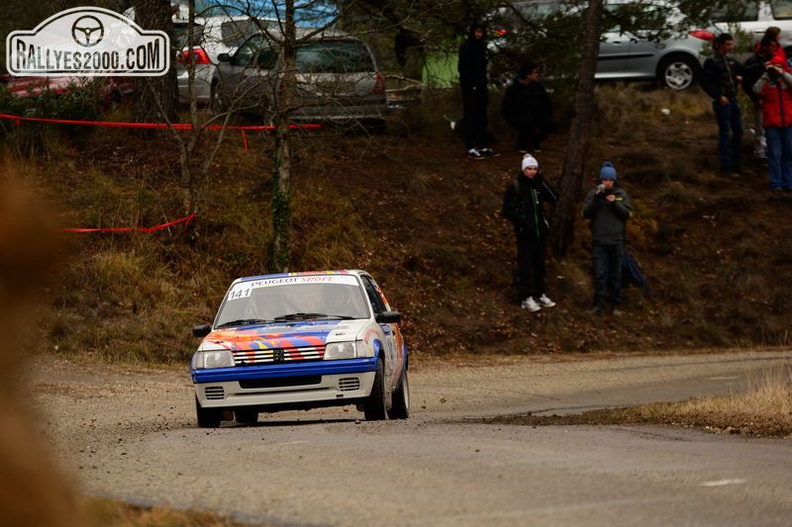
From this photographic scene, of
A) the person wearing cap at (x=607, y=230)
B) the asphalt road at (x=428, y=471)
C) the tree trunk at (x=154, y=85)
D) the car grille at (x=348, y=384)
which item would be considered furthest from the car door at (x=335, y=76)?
the car grille at (x=348, y=384)

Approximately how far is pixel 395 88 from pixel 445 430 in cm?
1702

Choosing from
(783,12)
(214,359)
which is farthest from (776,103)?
(214,359)

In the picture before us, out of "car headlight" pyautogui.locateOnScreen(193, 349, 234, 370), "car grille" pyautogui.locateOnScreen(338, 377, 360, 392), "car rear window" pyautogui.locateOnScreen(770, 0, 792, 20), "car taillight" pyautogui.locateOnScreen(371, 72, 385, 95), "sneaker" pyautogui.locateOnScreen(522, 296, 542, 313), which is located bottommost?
"sneaker" pyautogui.locateOnScreen(522, 296, 542, 313)

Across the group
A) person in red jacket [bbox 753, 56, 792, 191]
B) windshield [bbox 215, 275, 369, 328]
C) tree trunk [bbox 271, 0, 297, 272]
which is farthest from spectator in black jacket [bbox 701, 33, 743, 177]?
windshield [bbox 215, 275, 369, 328]

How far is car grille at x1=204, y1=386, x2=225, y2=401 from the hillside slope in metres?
A: 7.65

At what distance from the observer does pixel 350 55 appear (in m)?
24.3

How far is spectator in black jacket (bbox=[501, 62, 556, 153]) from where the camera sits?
25.7m

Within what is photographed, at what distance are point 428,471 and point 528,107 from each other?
19.5 metres

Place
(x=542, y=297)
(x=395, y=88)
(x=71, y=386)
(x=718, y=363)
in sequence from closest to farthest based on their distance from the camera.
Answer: (x=71, y=386) → (x=718, y=363) → (x=542, y=297) → (x=395, y=88)

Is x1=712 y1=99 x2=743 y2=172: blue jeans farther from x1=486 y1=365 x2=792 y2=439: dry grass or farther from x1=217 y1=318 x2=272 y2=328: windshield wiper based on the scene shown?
x1=217 y1=318 x2=272 y2=328: windshield wiper

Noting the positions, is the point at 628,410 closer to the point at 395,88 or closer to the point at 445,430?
the point at 445,430

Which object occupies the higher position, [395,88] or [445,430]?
[395,88]

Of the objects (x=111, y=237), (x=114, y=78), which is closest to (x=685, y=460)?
(x=111, y=237)

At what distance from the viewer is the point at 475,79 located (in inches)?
1000
